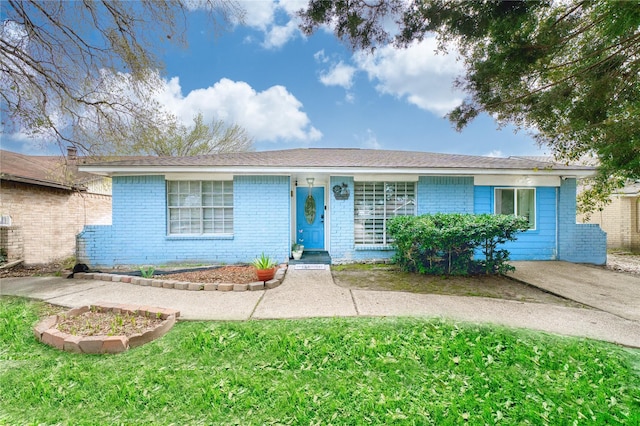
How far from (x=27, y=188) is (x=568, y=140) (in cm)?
1492

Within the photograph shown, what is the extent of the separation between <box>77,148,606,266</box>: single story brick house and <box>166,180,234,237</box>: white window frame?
28 millimetres

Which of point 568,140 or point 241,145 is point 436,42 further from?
point 241,145

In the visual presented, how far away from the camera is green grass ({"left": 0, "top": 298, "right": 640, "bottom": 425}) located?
7.14 ft

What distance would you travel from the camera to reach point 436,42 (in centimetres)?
480

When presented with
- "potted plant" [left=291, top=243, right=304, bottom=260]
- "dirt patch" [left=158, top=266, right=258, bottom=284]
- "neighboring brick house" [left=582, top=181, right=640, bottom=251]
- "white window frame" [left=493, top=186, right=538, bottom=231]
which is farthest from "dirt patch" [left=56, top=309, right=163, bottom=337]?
"neighboring brick house" [left=582, top=181, right=640, bottom=251]

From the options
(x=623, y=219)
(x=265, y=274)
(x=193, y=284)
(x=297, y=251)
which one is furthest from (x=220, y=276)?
(x=623, y=219)

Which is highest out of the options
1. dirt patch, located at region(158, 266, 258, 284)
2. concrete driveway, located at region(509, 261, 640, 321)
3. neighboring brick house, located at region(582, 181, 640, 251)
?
neighboring brick house, located at region(582, 181, 640, 251)

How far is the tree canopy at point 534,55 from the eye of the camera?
13.6 ft

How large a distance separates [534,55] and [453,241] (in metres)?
3.57

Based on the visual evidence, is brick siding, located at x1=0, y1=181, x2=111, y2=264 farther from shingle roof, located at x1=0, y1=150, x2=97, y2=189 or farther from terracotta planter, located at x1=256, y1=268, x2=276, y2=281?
terracotta planter, located at x1=256, y1=268, x2=276, y2=281

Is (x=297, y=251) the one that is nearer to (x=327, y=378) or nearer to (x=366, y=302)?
(x=366, y=302)

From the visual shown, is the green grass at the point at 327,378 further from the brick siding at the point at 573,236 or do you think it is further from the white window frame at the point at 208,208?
the brick siding at the point at 573,236

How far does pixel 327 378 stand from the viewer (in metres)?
2.65

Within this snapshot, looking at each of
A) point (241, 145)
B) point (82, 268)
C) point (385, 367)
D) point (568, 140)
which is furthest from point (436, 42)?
point (241, 145)
